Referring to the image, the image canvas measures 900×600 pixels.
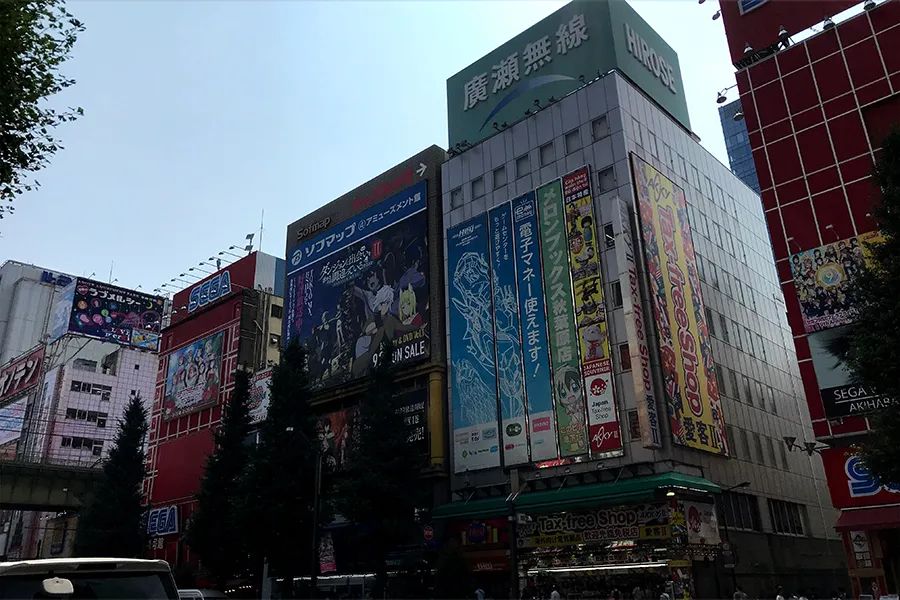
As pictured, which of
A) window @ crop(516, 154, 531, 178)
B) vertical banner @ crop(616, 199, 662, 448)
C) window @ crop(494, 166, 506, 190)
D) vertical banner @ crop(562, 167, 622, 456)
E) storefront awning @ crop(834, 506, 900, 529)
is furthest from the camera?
window @ crop(494, 166, 506, 190)

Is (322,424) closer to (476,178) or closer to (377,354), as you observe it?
(377,354)

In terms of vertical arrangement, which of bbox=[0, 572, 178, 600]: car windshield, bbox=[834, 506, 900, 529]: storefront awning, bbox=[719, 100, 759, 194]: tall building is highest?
bbox=[719, 100, 759, 194]: tall building

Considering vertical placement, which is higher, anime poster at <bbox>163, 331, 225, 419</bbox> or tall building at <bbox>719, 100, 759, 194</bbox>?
tall building at <bbox>719, 100, 759, 194</bbox>

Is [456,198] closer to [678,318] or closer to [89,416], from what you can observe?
[678,318]

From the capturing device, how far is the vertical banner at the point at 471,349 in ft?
115

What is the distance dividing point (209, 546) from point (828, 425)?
1252 inches

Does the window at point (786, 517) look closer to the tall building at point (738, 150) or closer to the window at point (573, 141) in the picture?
the window at point (573, 141)

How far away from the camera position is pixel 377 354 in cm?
4091

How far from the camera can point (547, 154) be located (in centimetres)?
3784

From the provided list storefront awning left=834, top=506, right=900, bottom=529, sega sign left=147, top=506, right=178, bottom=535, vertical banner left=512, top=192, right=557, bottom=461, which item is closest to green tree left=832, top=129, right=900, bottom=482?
storefront awning left=834, top=506, right=900, bottom=529

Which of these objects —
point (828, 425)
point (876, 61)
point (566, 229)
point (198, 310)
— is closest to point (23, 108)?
point (566, 229)

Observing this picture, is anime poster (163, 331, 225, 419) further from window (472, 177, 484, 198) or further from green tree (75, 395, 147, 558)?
window (472, 177, 484, 198)

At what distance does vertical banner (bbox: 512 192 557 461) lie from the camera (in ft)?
106

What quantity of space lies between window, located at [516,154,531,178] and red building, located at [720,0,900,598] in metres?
11.6
